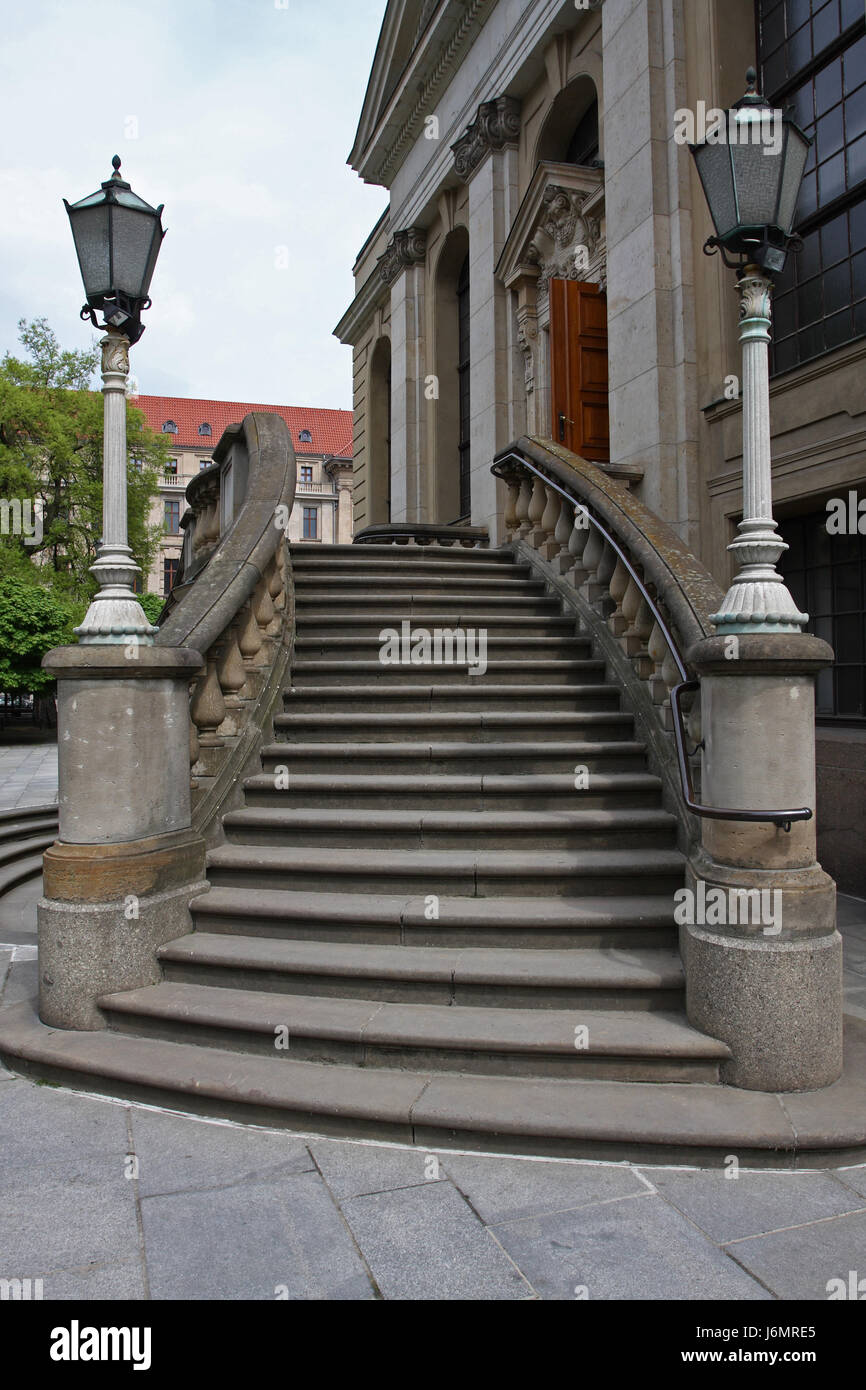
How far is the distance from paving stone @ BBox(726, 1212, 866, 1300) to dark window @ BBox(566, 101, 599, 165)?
1293cm

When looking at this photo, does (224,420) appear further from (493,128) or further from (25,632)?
(493,128)

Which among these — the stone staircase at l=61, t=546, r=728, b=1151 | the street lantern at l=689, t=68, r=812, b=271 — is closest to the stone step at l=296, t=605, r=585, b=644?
the stone staircase at l=61, t=546, r=728, b=1151

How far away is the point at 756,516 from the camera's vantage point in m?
4.00

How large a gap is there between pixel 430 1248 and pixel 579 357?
10.5 m

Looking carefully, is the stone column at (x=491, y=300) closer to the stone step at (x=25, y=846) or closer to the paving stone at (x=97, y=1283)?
the stone step at (x=25, y=846)

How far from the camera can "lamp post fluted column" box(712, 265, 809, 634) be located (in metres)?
3.88

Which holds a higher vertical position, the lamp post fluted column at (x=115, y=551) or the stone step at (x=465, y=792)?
the lamp post fluted column at (x=115, y=551)

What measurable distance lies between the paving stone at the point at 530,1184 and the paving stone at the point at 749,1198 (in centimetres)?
14

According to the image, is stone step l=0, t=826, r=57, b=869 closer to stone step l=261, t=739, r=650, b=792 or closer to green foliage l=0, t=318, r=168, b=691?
stone step l=261, t=739, r=650, b=792

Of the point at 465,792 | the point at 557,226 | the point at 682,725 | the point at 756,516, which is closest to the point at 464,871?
the point at 465,792

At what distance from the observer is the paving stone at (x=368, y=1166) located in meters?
3.09

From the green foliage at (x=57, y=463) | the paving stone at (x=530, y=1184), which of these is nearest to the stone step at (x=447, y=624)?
the paving stone at (x=530, y=1184)

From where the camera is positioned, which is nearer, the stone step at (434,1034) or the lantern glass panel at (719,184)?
the stone step at (434,1034)
